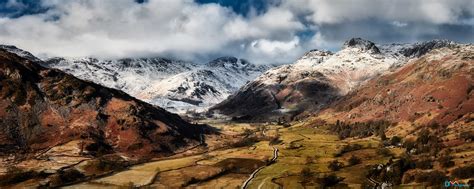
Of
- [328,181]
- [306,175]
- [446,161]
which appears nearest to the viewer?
[328,181]

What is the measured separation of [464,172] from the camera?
517 ft

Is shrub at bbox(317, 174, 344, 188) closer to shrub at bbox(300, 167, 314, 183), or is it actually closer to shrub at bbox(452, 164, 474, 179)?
shrub at bbox(300, 167, 314, 183)

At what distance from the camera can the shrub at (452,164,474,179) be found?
6132 inches

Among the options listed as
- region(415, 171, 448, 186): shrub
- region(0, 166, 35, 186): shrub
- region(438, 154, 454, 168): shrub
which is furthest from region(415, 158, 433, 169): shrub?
region(0, 166, 35, 186): shrub

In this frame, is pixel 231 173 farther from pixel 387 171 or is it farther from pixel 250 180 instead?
pixel 387 171

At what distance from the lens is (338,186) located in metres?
168

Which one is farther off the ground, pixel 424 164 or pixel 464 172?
pixel 424 164

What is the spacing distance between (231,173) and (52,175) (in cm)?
6502

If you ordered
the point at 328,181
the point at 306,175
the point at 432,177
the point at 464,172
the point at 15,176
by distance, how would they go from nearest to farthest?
the point at 464,172 < the point at 432,177 < the point at 328,181 < the point at 15,176 < the point at 306,175

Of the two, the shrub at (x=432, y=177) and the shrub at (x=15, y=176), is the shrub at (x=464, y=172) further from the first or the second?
the shrub at (x=15, y=176)

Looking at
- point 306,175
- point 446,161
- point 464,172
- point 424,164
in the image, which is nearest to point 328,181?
point 306,175

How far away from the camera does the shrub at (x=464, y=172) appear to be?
15575 cm

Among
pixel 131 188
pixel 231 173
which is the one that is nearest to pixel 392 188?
pixel 231 173

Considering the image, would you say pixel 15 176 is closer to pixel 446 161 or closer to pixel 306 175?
pixel 306 175
